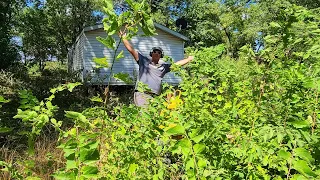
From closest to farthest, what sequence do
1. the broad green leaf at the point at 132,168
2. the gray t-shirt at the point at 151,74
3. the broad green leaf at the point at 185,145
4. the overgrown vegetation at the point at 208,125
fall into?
the broad green leaf at the point at 185,145 → the overgrown vegetation at the point at 208,125 → the broad green leaf at the point at 132,168 → the gray t-shirt at the point at 151,74

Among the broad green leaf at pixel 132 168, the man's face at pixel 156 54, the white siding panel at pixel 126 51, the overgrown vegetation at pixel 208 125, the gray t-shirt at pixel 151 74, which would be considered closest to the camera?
the overgrown vegetation at pixel 208 125

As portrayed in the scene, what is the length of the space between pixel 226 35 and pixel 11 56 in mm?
24595

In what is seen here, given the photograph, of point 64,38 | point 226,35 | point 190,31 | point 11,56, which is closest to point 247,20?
point 226,35

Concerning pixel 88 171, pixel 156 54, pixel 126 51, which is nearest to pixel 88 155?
pixel 88 171

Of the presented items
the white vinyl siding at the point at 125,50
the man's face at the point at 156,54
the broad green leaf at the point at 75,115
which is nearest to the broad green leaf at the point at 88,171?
the broad green leaf at the point at 75,115

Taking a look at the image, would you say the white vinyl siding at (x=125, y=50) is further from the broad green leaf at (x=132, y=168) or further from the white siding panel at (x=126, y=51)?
the broad green leaf at (x=132, y=168)

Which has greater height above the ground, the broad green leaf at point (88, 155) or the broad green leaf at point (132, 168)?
the broad green leaf at point (88, 155)

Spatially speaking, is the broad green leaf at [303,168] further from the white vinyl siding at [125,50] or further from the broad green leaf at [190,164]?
the white vinyl siding at [125,50]

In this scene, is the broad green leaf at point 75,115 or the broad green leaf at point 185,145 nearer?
the broad green leaf at point 185,145

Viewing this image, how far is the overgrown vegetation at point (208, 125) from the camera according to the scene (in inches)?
50.6

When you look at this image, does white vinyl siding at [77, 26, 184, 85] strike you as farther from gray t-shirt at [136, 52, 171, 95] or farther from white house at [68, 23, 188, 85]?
gray t-shirt at [136, 52, 171, 95]

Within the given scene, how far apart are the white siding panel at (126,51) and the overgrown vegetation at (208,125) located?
636 inches

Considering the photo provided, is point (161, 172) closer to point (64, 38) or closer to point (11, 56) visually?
point (11, 56)

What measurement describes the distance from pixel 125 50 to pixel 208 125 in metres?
18.8
